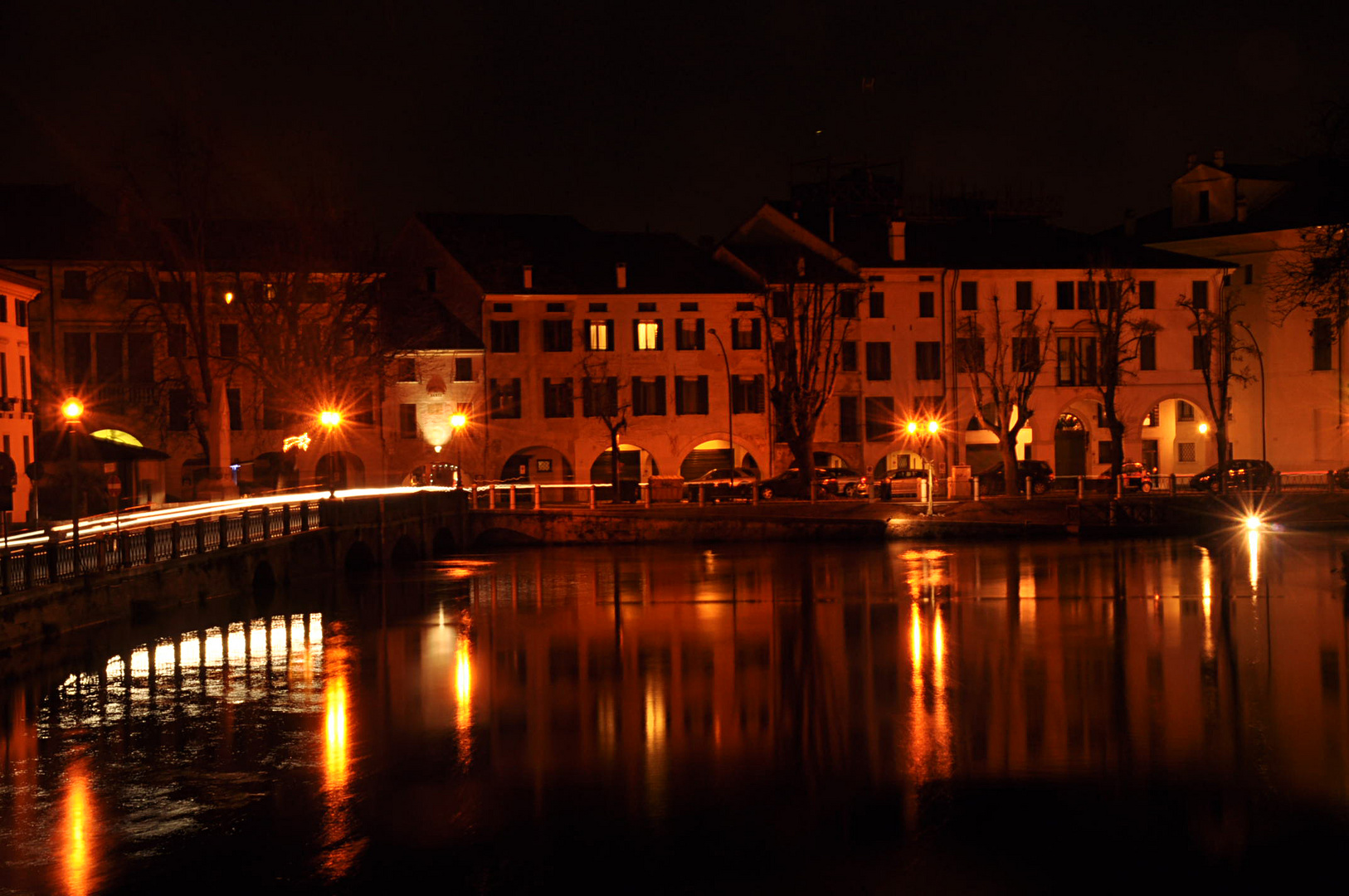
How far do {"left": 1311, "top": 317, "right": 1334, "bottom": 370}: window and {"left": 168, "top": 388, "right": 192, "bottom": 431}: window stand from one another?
4996 centimetres

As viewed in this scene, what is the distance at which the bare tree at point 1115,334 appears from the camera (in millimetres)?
57281

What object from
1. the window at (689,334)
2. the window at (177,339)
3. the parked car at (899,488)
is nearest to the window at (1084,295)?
the parked car at (899,488)

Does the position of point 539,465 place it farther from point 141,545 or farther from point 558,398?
point 141,545

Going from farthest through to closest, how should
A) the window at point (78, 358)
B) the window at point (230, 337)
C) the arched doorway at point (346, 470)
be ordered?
the arched doorway at point (346, 470)
the window at point (230, 337)
the window at point (78, 358)

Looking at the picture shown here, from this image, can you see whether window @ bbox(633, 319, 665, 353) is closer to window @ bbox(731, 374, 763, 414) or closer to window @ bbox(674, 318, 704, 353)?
window @ bbox(674, 318, 704, 353)

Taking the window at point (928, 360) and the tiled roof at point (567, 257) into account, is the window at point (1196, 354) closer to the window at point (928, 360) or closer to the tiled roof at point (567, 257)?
the window at point (928, 360)

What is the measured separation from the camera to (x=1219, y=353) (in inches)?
2549

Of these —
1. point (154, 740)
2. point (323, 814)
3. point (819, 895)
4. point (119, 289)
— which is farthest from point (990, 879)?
point (119, 289)

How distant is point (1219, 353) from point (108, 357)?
49.4 m

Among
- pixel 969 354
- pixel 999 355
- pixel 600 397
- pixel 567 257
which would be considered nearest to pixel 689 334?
pixel 600 397

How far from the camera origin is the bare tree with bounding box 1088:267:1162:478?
57281 millimetres

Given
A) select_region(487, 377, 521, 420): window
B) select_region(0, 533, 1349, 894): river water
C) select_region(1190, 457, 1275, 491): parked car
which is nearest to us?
select_region(0, 533, 1349, 894): river water

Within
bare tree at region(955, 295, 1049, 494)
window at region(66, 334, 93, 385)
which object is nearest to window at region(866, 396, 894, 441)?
bare tree at region(955, 295, 1049, 494)

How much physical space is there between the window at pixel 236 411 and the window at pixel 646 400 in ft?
55.7
